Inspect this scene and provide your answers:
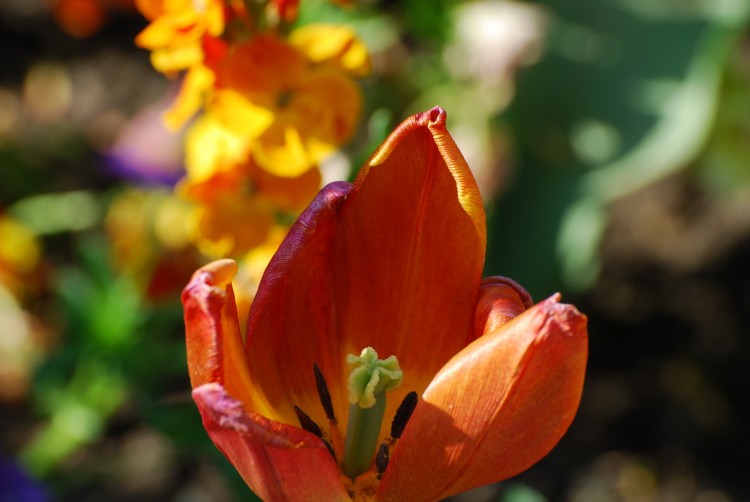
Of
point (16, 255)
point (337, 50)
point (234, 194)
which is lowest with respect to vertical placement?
point (16, 255)

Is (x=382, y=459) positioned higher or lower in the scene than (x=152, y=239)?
higher

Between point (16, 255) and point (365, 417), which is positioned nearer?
point (365, 417)

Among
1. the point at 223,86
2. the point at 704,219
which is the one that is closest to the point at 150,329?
the point at 223,86

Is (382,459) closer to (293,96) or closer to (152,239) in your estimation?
(293,96)

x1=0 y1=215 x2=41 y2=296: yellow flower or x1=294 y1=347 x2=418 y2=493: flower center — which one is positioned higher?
x1=294 y1=347 x2=418 y2=493: flower center

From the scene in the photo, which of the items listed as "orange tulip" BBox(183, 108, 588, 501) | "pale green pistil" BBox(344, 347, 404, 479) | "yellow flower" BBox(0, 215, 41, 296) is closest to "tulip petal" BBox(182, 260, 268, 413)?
"orange tulip" BBox(183, 108, 588, 501)

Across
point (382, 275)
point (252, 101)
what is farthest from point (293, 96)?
point (382, 275)

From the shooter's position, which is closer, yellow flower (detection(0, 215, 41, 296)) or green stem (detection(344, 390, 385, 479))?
green stem (detection(344, 390, 385, 479))

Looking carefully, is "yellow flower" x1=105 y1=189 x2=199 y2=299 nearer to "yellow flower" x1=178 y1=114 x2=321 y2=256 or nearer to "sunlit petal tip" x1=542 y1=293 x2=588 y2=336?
"yellow flower" x1=178 y1=114 x2=321 y2=256
